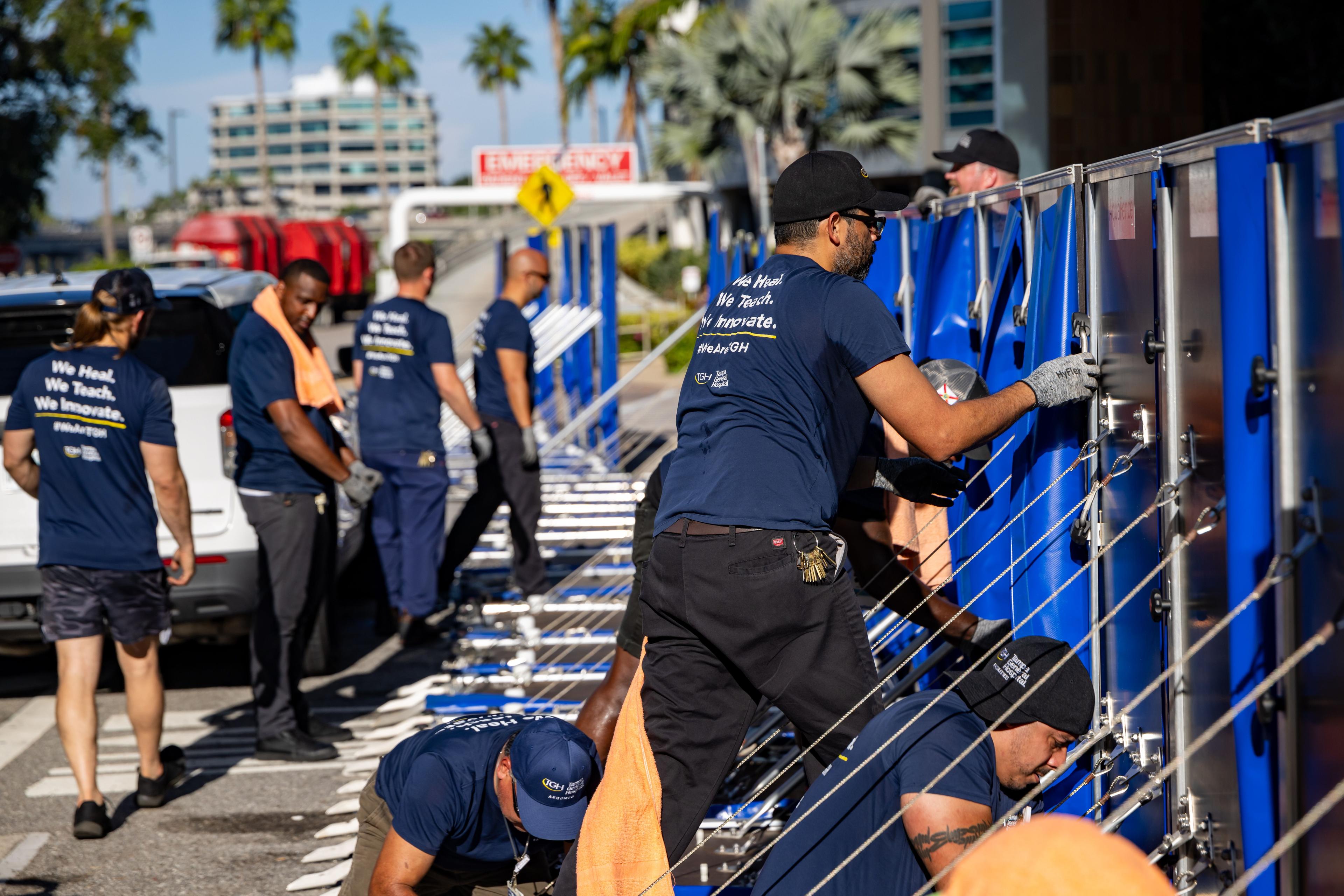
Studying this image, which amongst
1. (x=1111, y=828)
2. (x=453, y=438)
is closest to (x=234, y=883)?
(x=1111, y=828)

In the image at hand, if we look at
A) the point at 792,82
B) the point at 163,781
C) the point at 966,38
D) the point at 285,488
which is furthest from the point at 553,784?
the point at 966,38

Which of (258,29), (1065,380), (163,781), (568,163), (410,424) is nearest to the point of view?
(1065,380)

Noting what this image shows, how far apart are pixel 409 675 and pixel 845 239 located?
14.5 ft

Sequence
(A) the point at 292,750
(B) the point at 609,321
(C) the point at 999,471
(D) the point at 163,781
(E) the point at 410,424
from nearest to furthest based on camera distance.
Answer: (C) the point at 999,471, (D) the point at 163,781, (A) the point at 292,750, (E) the point at 410,424, (B) the point at 609,321

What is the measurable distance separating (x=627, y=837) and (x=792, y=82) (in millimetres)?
20274

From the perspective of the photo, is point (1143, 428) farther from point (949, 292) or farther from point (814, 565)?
point (949, 292)

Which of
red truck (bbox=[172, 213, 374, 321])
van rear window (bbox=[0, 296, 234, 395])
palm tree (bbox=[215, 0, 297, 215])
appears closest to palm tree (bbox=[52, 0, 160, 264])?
red truck (bbox=[172, 213, 374, 321])

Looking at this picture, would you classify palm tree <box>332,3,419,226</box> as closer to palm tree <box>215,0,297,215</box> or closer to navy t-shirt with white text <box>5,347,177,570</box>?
palm tree <box>215,0,297,215</box>

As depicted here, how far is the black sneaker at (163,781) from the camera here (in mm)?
5305

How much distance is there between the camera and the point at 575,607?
6590 mm

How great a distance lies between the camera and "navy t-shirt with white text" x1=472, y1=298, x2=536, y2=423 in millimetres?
8289

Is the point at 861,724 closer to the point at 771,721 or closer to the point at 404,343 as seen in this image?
the point at 771,721

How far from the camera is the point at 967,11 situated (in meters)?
24.8

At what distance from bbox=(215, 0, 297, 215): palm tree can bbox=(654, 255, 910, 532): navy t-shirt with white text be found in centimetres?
7086
